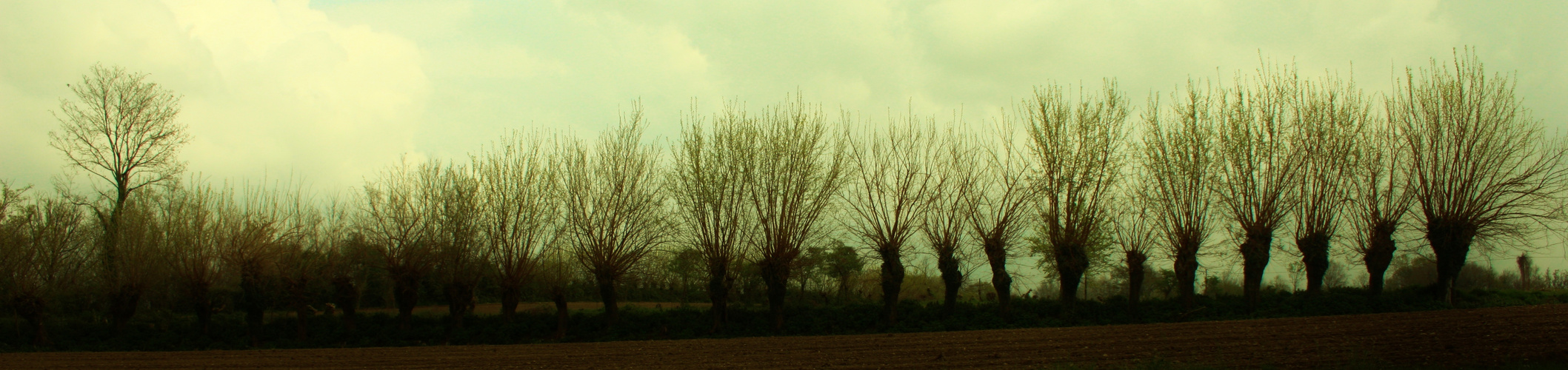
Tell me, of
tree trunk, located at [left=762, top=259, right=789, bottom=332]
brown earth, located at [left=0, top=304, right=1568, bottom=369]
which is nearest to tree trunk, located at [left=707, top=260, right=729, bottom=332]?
tree trunk, located at [left=762, top=259, right=789, bottom=332]

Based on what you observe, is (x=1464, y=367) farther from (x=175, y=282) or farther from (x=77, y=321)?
(x=77, y=321)

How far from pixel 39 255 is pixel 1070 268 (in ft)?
121

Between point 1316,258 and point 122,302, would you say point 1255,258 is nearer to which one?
point 1316,258

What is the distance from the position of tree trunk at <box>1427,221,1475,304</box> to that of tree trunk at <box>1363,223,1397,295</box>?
106 cm

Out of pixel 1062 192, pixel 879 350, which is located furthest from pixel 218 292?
pixel 1062 192

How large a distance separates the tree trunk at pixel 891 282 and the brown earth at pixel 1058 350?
244 cm

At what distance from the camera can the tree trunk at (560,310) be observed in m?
25.9

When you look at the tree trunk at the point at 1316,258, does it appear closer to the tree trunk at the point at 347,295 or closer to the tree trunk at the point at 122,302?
the tree trunk at the point at 347,295

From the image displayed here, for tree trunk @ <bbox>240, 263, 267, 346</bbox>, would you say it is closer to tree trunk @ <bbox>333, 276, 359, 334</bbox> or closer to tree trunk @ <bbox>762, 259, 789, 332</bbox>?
tree trunk @ <bbox>333, 276, 359, 334</bbox>

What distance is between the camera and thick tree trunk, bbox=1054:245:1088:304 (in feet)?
77.0

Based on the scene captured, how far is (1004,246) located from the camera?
24.2m

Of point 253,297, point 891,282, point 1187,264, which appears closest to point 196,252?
point 253,297

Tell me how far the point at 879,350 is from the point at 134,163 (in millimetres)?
32221

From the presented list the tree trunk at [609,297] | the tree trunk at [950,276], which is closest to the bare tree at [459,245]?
the tree trunk at [609,297]
